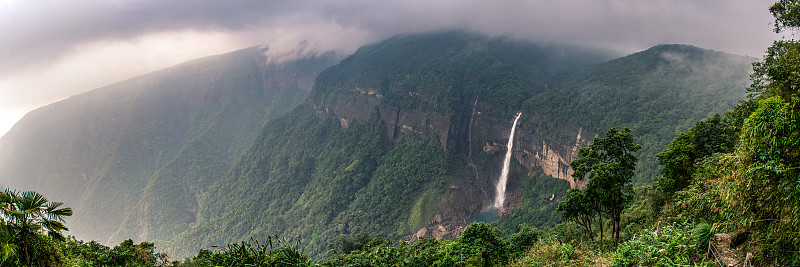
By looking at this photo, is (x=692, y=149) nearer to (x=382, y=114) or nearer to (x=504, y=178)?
(x=504, y=178)

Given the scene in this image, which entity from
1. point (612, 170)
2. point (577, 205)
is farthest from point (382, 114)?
point (612, 170)

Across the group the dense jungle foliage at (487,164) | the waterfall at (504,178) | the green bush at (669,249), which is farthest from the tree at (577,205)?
the waterfall at (504,178)

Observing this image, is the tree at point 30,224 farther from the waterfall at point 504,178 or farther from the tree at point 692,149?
the waterfall at point 504,178

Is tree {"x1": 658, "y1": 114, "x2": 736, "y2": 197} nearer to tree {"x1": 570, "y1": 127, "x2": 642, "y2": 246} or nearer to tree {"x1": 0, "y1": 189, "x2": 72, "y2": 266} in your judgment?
tree {"x1": 570, "y1": 127, "x2": 642, "y2": 246}

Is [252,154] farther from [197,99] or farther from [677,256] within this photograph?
[677,256]

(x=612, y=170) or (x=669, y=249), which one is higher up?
(x=612, y=170)

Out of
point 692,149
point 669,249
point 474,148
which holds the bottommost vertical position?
point 669,249

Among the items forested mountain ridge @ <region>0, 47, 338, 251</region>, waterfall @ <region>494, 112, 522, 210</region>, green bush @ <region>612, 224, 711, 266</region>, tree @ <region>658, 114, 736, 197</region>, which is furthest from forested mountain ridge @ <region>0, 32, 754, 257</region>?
green bush @ <region>612, 224, 711, 266</region>
